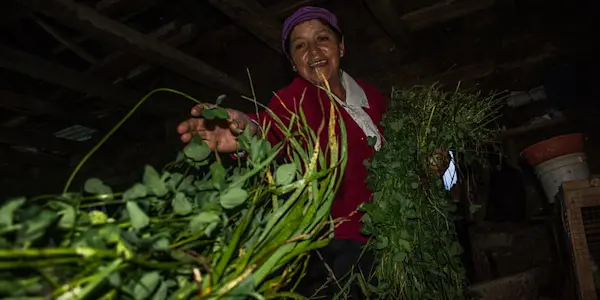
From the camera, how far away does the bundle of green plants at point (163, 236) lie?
1.55 feet

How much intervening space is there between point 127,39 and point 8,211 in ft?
8.93

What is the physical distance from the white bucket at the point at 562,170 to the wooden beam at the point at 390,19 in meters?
1.45

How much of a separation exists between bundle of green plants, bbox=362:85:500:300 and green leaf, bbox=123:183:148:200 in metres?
0.88

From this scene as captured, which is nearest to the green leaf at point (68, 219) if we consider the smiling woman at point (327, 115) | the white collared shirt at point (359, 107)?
the smiling woman at point (327, 115)

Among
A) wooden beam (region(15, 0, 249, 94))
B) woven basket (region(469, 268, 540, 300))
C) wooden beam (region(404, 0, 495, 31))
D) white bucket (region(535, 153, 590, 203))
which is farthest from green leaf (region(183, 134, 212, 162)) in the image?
wooden beam (region(404, 0, 495, 31))

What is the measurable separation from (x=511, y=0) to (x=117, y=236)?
4242 mm

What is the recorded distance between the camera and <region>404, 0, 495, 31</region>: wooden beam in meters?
3.71

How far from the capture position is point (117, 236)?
20.6 inches

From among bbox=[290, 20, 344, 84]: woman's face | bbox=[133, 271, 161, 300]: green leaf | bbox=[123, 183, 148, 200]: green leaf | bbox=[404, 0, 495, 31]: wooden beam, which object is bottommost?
bbox=[133, 271, 161, 300]: green leaf

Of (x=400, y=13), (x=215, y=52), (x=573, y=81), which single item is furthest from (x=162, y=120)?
(x=573, y=81)

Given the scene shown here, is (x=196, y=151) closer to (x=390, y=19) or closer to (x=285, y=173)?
(x=285, y=173)

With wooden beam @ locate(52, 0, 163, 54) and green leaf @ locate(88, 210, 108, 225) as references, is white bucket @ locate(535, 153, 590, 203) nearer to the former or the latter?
green leaf @ locate(88, 210, 108, 225)

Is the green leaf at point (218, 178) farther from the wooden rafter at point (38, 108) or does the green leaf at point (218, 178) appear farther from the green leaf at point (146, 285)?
the wooden rafter at point (38, 108)

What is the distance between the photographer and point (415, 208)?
4.70 feet
